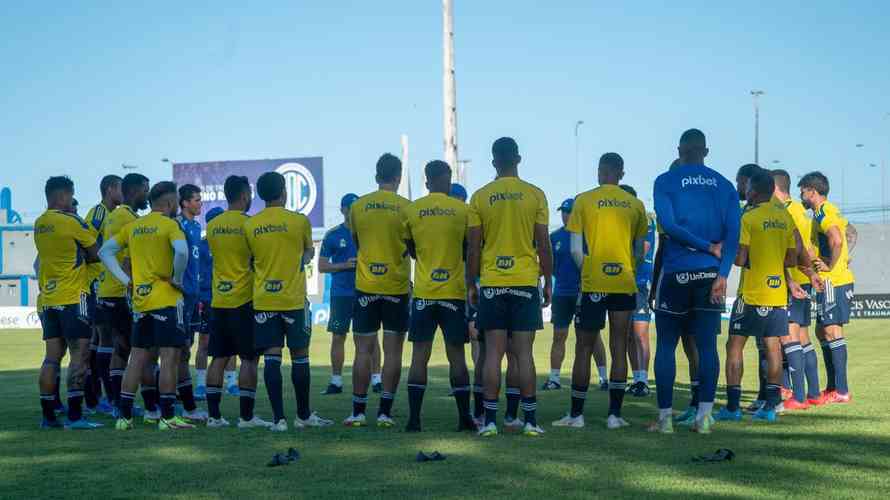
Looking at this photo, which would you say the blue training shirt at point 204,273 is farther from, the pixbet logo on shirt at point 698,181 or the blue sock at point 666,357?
the pixbet logo on shirt at point 698,181

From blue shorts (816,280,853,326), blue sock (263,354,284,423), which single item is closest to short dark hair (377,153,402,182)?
blue sock (263,354,284,423)

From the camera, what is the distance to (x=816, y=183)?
1161cm

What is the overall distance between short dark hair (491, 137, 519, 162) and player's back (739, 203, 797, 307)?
2.30 m

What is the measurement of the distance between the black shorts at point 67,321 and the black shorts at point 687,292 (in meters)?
5.35

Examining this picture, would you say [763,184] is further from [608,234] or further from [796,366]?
[796,366]

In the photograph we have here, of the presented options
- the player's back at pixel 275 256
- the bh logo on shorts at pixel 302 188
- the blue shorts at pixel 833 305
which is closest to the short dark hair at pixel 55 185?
the player's back at pixel 275 256

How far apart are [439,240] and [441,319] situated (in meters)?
0.68

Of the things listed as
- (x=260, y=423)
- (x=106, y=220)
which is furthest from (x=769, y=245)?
(x=106, y=220)

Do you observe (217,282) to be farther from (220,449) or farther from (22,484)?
(22,484)

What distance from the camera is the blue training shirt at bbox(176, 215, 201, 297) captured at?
1070 cm

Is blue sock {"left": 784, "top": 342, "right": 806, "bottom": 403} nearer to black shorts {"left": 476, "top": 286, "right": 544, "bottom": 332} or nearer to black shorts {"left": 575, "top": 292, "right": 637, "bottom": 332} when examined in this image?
black shorts {"left": 575, "top": 292, "right": 637, "bottom": 332}

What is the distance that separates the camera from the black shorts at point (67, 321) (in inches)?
401

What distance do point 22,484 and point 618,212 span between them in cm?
513

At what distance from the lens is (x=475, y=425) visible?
934cm
